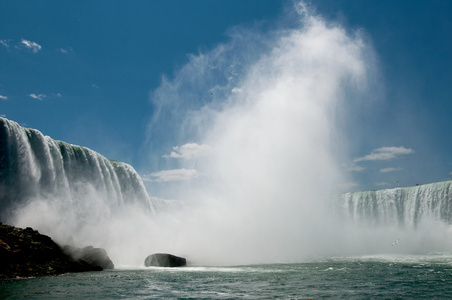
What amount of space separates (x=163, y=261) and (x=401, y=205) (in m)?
44.8

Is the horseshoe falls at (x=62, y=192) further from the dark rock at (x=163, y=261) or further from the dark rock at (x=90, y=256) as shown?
the dark rock at (x=163, y=261)

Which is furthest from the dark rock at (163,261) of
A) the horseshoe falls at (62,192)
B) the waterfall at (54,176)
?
the waterfall at (54,176)

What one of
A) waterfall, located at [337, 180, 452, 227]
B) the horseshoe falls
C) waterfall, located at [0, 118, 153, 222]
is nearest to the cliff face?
the horseshoe falls

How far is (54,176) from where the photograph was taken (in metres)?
31.1

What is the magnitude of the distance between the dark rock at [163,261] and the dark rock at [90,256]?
3440 mm

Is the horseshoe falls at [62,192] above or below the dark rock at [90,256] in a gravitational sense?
above

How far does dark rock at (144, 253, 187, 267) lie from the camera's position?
27514mm

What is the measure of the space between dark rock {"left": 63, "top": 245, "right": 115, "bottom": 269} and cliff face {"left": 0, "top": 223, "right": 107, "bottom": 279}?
2.16 ft

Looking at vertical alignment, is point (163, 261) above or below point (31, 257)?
below

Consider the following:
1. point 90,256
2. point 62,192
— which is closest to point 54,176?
point 62,192

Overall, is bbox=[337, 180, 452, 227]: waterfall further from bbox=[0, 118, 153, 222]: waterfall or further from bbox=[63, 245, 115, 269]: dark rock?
bbox=[63, 245, 115, 269]: dark rock

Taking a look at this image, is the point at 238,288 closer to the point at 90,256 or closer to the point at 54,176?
the point at 90,256

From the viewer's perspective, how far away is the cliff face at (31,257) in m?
18.3

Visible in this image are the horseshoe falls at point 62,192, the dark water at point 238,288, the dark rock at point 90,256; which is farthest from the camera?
the horseshoe falls at point 62,192
